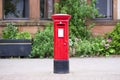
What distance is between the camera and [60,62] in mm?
11633

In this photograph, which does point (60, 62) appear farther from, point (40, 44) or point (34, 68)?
point (40, 44)

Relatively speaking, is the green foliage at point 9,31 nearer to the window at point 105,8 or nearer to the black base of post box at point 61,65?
the window at point 105,8

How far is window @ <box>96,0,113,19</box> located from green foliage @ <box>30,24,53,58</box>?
2.87 meters

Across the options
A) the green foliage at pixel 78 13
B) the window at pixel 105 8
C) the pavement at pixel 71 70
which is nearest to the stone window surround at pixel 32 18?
the green foliage at pixel 78 13

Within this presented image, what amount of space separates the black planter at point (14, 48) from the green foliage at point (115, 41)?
3.22 m

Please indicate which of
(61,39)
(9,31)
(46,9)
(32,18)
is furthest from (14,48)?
(61,39)

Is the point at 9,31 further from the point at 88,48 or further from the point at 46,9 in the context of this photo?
the point at 88,48

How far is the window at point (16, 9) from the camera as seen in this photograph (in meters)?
18.6

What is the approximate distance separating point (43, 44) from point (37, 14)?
7.31 ft

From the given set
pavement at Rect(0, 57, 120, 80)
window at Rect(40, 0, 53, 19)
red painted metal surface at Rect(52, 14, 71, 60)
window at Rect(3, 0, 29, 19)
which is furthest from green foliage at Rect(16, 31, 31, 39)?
red painted metal surface at Rect(52, 14, 71, 60)

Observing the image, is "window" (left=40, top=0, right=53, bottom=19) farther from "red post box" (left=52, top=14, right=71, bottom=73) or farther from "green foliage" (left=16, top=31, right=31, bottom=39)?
"red post box" (left=52, top=14, right=71, bottom=73)

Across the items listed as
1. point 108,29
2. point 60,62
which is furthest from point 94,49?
point 60,62

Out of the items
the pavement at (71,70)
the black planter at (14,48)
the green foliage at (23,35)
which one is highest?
the green foliage at (23,35)

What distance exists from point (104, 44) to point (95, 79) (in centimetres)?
665
